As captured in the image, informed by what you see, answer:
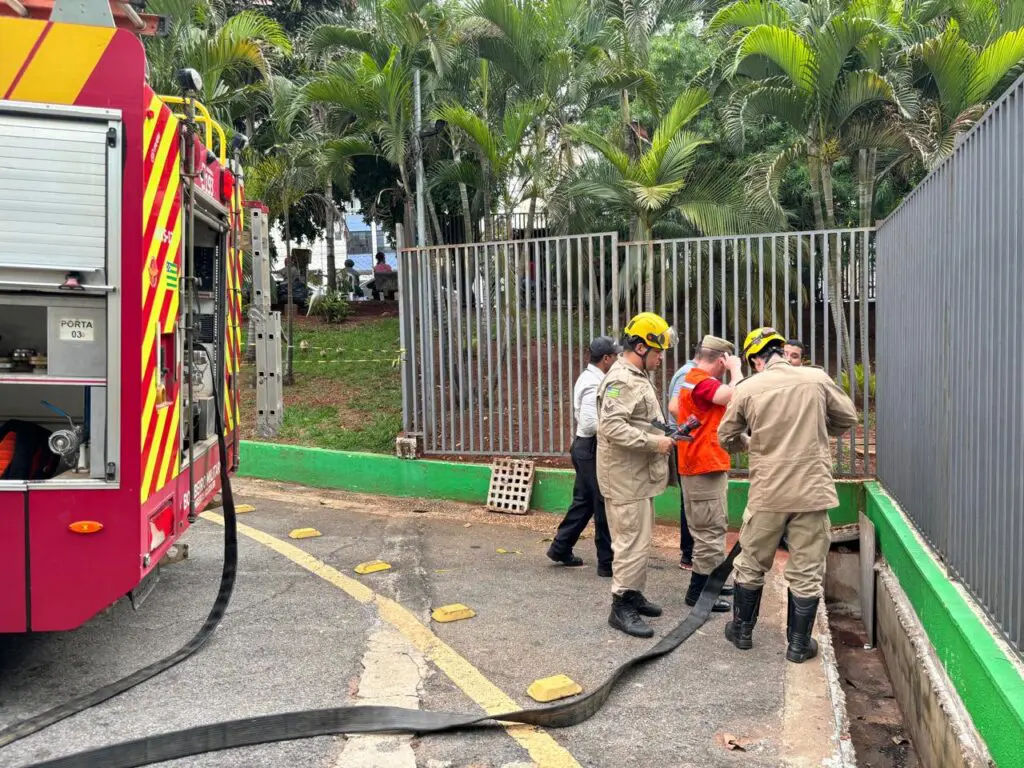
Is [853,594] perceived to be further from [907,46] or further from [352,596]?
[907,46]

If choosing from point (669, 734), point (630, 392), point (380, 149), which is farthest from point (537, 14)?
point (669, 734)

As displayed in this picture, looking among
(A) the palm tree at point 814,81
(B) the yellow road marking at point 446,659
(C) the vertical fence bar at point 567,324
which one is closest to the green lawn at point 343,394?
(C) the vertical fence bar at point 567,324

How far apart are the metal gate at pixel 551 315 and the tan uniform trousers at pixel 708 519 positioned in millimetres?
2303

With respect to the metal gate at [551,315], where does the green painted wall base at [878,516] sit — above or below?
below

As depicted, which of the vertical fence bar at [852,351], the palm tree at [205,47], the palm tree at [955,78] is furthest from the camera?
the palm tree at [205,47]

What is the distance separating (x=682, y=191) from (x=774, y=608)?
584 cm

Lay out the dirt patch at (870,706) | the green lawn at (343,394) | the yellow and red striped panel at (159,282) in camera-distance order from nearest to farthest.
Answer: the yellow and red striped panel at (159,282) → the dirt patch at (870,706) → the green lawn at (343,394)

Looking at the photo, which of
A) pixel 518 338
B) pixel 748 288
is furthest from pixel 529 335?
pixel 748 288

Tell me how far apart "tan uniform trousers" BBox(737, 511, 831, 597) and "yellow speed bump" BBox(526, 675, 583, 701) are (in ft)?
3.96

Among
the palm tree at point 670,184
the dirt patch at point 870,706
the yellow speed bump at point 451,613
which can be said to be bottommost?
the dirt patch at point 870,706

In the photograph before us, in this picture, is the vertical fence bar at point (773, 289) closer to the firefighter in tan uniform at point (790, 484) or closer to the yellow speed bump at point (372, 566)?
the firefighter in tan uniform at point (790, 484)

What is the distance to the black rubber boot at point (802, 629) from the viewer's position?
4.73 m

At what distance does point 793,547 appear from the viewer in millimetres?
4871

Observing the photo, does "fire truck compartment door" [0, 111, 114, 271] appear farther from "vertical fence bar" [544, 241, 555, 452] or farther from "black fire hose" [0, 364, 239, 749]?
"vertical fence bar" [544, 241, 555, 452]
